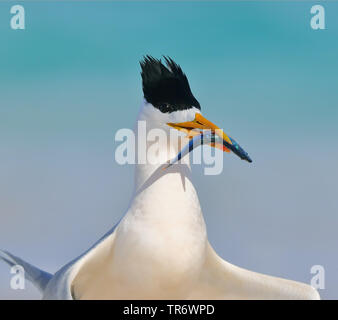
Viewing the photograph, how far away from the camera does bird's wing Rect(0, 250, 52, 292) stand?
7254 millimetres

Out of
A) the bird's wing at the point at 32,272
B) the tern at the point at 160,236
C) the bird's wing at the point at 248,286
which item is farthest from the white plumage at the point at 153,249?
the bird's wing at the point at 32,272

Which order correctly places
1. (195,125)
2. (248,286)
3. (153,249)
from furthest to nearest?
1. (248,286)
2. (195,125)
3. (153,249)

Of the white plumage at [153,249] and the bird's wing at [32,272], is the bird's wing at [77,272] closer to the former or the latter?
the white plumage at [153,249]

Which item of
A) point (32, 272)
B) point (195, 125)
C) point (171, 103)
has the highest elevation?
point (171, 103)

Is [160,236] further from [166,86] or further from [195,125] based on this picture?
[166,86]

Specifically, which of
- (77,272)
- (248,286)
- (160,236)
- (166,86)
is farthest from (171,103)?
(248,286)

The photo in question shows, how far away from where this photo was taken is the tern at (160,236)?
19.0ft

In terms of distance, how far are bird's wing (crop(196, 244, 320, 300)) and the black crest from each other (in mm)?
1467

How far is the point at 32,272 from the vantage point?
7.41 m

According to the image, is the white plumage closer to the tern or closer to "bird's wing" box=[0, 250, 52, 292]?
the tern

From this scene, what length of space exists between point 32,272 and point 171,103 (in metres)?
2.67
